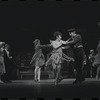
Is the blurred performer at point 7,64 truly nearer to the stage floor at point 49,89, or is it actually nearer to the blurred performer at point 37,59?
the stage floor at point 49,89

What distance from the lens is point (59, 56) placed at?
36.6 ft

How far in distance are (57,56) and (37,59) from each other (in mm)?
715

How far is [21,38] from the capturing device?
37.9 ft

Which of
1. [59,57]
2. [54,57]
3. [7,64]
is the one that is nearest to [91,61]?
[59,57]

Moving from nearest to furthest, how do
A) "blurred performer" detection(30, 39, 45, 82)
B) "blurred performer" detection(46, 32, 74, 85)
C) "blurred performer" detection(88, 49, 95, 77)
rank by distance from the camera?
"blurred performer" detection(46, 32, 74, 85) → "blurred performer" detection(30, 39, 45, 82) → "blurred performer" detection(88, 49, 95, 77)

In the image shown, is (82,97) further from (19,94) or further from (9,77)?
(9,77)

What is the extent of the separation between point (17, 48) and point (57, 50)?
139 centimetres

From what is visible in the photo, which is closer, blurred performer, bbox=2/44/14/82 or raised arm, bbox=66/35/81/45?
raised arm, bbox=66/35/81/45

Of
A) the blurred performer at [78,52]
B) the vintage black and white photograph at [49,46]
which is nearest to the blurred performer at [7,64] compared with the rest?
the vintage black and white photograph at [49,46]

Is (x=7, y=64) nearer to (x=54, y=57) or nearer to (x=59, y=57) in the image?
(x=54, y=57)

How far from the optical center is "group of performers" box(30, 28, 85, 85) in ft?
36.6

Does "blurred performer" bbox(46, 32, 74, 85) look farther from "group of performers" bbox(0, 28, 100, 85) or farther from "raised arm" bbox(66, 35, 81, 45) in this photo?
"raised arm" bbox(66, 35, 81, 45)

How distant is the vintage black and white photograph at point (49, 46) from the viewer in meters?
11.2

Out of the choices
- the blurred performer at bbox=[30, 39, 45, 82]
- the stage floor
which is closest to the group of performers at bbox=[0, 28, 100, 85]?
the blurred performer at bbox=[30, 39, 45, 82]
